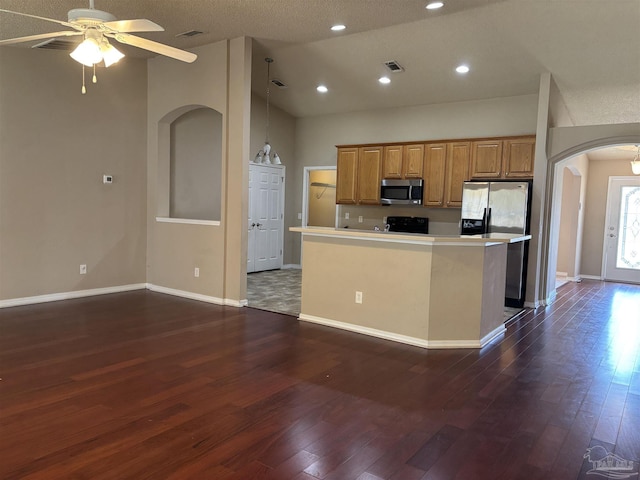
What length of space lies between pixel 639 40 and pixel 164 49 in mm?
4832

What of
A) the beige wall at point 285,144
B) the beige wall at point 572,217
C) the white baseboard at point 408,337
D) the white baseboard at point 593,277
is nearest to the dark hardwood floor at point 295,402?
the white baseboard at point 408,337

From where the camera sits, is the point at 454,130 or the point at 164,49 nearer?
the point at 164,49

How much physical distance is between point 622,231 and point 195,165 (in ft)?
27.0

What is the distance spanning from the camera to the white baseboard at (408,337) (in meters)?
4.21

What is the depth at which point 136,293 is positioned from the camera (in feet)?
20.8

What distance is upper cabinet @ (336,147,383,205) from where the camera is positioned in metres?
7.68

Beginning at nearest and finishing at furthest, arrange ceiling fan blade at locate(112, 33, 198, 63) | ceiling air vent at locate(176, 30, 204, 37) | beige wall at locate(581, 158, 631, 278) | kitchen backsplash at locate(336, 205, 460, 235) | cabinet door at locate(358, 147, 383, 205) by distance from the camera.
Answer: ceiling fan blade at locate(112, 33, 198, 63)
ceiling air vent at locate(176, 30, 204, 37)
kitchen backsplash at locate(336, 205, 460, 235)
cabinet door at locate(358, 147, 383, 205)
beige wall at locate(581, 158, 631, 278)

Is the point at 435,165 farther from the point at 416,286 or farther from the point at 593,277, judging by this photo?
the point at 593,277

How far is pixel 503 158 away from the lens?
6.46 meters

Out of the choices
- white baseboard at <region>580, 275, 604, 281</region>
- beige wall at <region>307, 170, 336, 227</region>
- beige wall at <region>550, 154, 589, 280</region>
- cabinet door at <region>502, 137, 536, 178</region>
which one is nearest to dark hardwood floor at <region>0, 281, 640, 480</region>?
cabinet door at <region>502, 137, 536, 178</region>

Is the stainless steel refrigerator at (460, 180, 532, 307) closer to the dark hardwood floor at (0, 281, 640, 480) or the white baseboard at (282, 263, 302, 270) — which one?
the dark hardwood floor at (0, 281, 640, 480)

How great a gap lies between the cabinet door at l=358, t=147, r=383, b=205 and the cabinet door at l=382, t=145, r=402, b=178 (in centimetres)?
9

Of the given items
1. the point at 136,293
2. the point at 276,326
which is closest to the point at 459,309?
the point at 276,326

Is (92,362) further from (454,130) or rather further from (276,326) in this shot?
(454,130)
